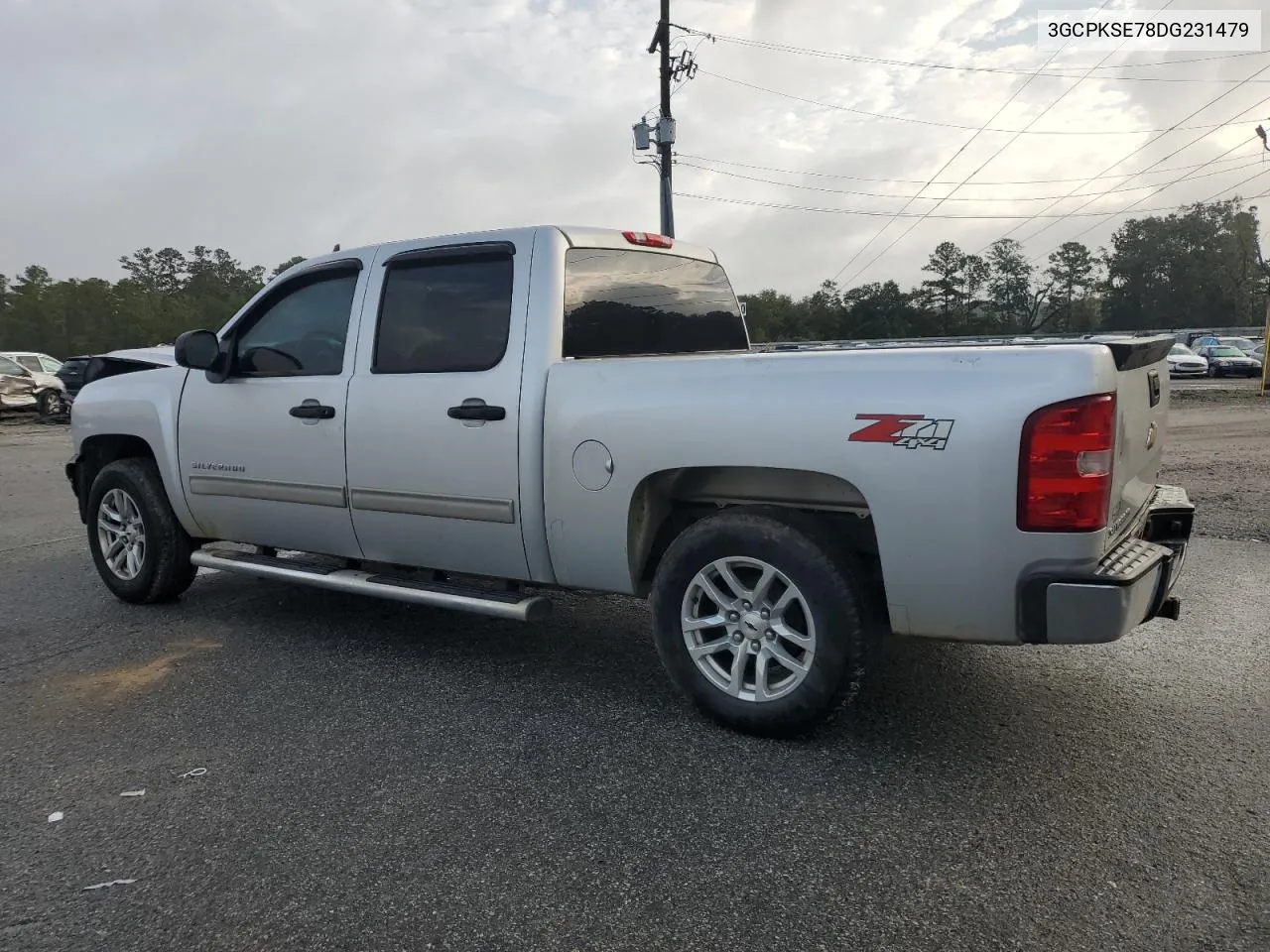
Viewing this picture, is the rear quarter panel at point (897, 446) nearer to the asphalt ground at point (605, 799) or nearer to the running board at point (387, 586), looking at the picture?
the running board at point (387, 586)

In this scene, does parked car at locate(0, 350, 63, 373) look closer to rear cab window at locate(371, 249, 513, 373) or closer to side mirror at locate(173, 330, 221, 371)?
side mirror at locate(173, 330, 221, 371)

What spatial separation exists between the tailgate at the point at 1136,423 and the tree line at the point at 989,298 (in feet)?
113

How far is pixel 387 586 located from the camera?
4379 millimetres

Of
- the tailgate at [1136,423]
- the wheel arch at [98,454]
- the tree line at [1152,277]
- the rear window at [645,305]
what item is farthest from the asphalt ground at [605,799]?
the tree line at [1152,277]

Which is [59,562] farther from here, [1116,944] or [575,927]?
[1116,944]

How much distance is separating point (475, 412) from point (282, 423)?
134cm

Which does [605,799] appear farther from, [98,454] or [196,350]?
[98,454]

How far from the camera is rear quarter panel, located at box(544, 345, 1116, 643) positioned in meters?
2.88

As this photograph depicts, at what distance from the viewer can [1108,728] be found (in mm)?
3541

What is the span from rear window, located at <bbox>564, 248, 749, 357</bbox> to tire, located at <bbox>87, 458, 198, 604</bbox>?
2899 mm

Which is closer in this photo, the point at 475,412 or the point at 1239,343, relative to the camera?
the point at 475,412

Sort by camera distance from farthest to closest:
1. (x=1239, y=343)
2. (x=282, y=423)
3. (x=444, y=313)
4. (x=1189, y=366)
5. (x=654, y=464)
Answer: (x=1239, y=343)
(x=1189, y=366)
(x=282, y=423)
(x=444, y=313)
(x=654, y=464)

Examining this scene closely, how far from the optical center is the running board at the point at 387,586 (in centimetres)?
394

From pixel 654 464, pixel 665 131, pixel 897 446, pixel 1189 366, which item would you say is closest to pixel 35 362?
pixel 665 131
